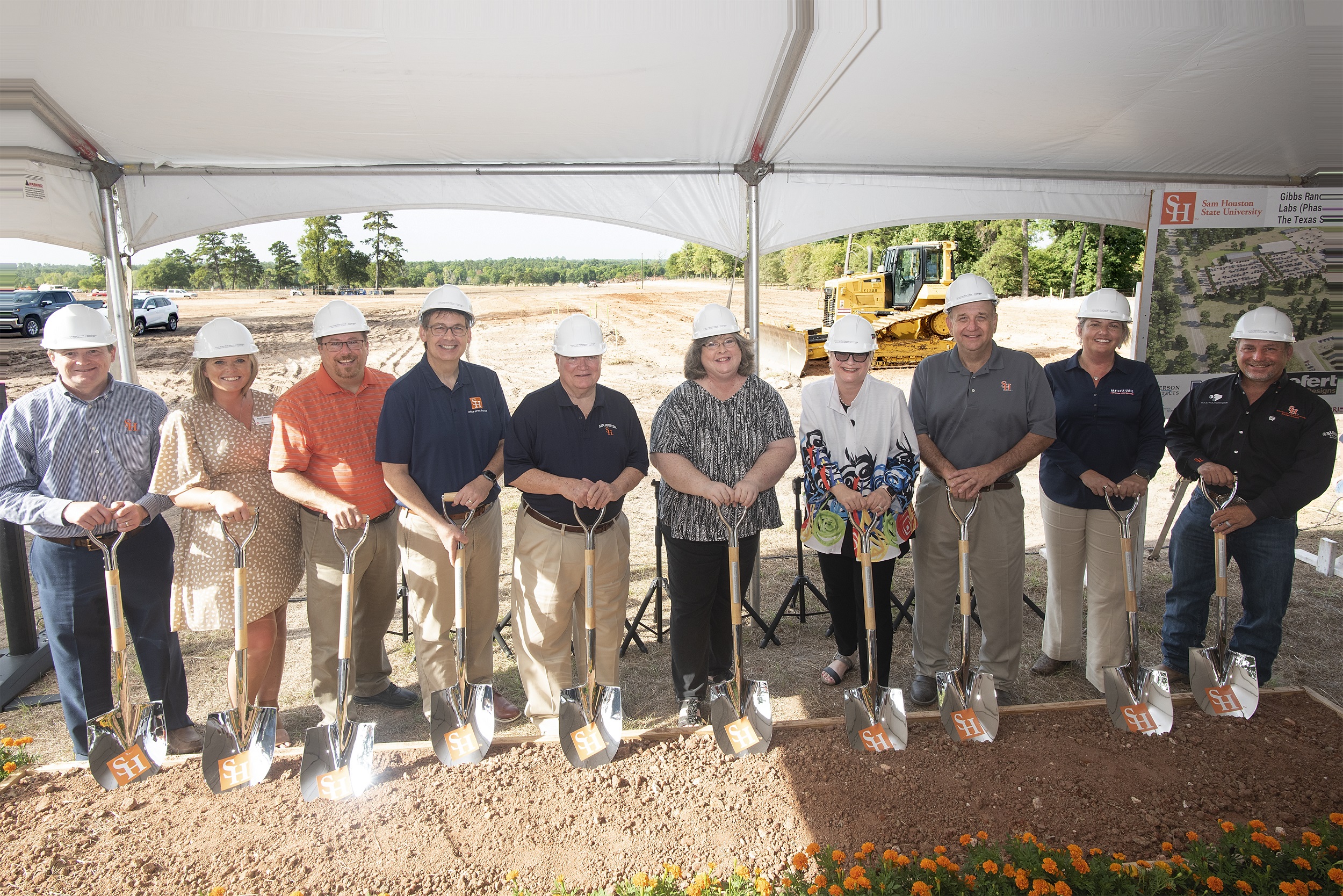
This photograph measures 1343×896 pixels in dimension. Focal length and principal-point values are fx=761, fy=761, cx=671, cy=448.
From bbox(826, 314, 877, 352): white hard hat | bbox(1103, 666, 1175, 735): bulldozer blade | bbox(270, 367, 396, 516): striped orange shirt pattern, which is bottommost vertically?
bbox(1103, 666, 1175, 735): bulldozer blade

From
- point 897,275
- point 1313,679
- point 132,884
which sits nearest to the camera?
point 132,884

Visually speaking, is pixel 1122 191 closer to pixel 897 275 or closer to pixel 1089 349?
pixel 1089 349

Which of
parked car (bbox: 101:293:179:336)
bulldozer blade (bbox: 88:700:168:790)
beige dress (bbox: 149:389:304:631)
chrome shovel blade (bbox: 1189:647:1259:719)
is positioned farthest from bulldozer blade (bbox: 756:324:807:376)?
parked car (bbox: 101:293:179:336)

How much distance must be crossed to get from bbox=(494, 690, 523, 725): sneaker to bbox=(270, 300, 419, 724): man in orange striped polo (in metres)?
0.75

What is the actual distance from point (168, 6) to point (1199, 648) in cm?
491

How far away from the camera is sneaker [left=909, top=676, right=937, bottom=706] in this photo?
377 centimetres

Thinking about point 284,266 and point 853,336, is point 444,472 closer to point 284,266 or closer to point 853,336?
point 853,336

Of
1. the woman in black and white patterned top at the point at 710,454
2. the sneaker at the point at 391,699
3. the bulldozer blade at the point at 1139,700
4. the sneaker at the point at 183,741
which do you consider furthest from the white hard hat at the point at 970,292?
the sneaker at the point at 183,741

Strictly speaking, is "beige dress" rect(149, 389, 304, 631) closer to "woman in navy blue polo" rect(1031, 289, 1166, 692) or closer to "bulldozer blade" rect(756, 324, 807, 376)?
"woman in navy blue polo" rect(1031, 289, 1166, 692)

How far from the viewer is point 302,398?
323 cm

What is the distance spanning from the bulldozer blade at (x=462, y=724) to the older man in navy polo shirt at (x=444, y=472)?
0.27 m

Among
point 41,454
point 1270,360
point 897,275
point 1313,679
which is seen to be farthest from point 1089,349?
point 897,275

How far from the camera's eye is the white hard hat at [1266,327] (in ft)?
11.7

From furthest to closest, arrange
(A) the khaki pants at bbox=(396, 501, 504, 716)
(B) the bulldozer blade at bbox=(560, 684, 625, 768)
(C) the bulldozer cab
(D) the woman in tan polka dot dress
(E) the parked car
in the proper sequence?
(E) the parked car
(C) the bulldozer cab
(A) the khaki pants at bbox=(396, 501, 504, 716)
(D) the woman in tan polka dot dress
(B) the bulldozer blade at bbox=(560, 684, 625, 768)
